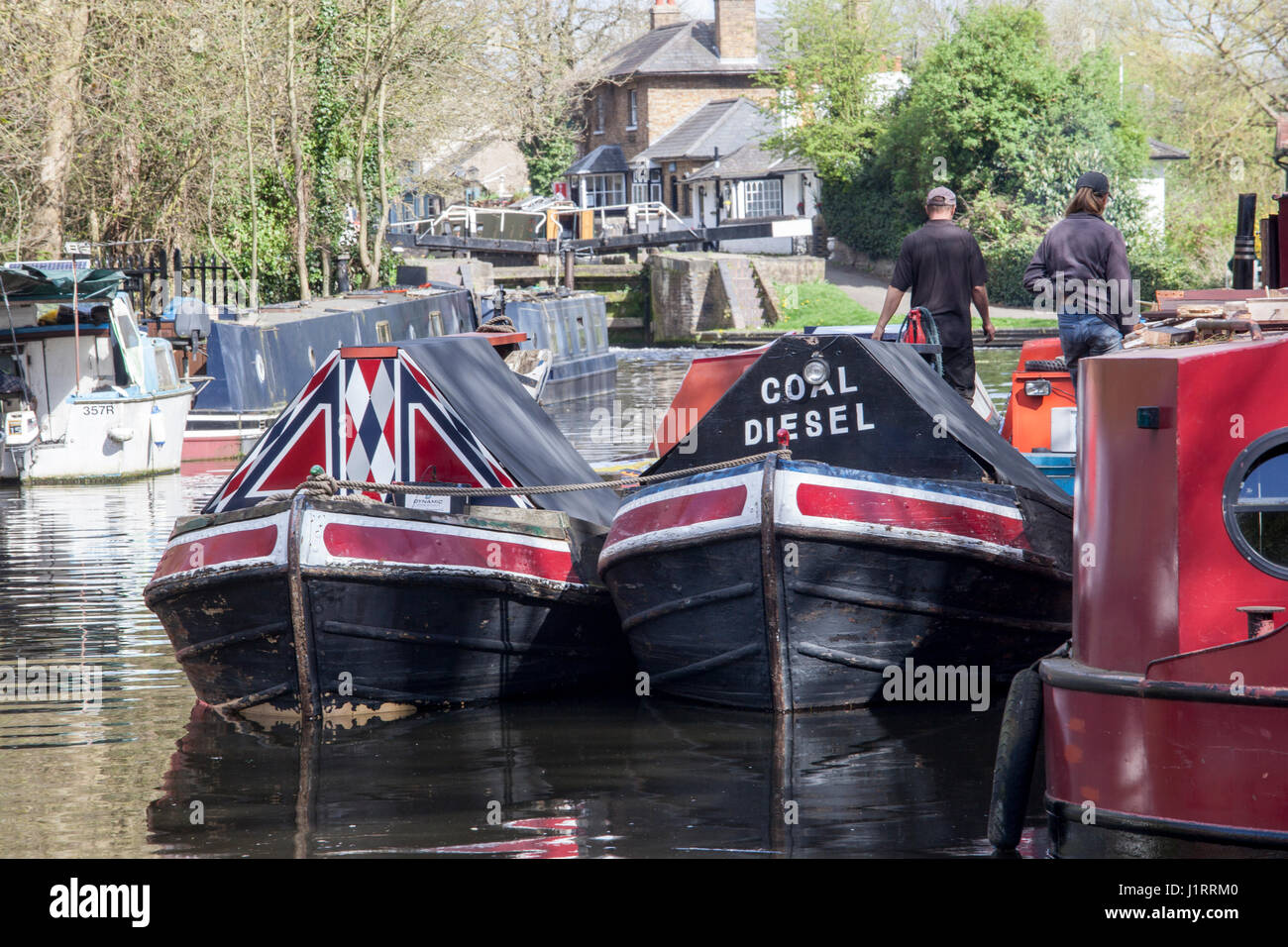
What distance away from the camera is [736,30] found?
6994 centimetres

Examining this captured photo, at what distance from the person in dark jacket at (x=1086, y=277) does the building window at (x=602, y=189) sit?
6283cm

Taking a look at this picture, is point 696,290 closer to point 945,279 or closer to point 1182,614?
point 945,279

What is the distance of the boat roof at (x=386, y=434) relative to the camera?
8867 millimetres

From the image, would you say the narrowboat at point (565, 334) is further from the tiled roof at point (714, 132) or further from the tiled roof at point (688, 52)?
the tiled roof at point (688, 52)

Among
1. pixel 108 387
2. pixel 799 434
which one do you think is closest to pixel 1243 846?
pixel 799 434

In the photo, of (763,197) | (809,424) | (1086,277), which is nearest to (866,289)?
(763,197)

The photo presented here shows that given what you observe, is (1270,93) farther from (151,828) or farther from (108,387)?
(151,828)

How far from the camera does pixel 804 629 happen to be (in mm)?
7766

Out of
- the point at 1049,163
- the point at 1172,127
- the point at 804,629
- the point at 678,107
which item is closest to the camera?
the point at 804,629

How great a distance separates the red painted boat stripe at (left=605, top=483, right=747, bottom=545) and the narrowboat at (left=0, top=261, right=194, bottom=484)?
1295cm

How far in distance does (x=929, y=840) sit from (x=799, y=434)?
2.83 meters

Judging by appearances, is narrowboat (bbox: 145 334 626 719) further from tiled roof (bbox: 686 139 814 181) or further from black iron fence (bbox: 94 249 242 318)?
tiled roof (bbox: 686 139 814 181)

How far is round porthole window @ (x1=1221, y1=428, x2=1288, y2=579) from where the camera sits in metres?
4.66

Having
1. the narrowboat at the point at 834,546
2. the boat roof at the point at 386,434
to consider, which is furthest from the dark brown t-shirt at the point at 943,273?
the boat roof at the point at 386,434
